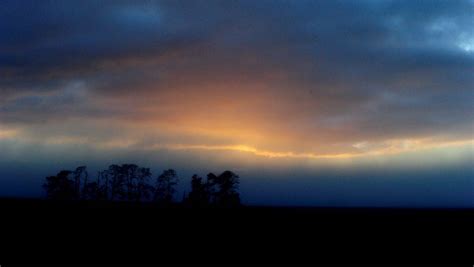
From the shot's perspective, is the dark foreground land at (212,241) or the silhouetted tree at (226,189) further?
the silhouetted tree at (226,189)

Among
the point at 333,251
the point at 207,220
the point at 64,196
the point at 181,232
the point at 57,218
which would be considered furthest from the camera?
the point at 64,196

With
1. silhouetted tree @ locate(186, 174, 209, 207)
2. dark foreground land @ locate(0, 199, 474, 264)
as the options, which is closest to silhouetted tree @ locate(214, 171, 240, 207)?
silhouetted tree @ locate(186, 174, 209, 207)

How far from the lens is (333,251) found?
1265 inches

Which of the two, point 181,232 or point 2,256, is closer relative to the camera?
point 2,256

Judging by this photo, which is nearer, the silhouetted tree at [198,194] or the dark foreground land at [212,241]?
the dark foreground land at [212,241]

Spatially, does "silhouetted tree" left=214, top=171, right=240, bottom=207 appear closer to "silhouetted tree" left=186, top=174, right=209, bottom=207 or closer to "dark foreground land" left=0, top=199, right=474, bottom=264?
"silhouetted tree" left=186, top=174, right=209, bottom=207

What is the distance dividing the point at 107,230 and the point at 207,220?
1298 cm

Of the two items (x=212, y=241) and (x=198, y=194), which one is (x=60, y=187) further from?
(x=212, y=241)

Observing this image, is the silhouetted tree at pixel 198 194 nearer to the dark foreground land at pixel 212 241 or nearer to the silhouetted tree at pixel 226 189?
the silhouetted tree at pixel 226 189

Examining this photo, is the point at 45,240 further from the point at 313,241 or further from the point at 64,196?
the point at 64,196

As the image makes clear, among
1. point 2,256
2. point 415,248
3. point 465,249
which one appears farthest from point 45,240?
point 465,249

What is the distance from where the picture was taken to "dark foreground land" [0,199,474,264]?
94.2 ft

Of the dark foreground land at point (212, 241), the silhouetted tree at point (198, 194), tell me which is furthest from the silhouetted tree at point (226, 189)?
the dark foreground land at point (212, 241)

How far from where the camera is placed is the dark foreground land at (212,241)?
2872cm
